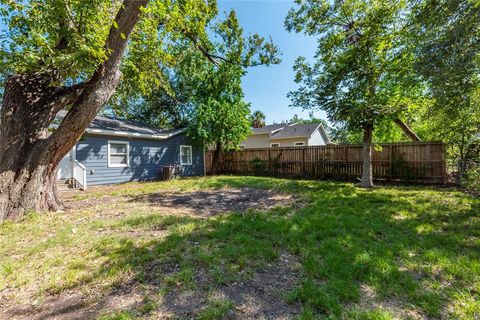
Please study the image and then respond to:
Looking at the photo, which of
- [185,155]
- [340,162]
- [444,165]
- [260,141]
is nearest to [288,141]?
[260,141]

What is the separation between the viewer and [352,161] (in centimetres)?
1069

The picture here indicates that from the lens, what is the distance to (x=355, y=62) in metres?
7.88

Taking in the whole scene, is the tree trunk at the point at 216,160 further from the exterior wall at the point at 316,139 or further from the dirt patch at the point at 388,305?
the dirt patch at the point at 388,305

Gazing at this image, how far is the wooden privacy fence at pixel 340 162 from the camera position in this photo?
8906mm

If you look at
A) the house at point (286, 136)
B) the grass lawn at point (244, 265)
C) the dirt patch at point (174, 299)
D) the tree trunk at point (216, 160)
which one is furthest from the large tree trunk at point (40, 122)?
the house at point (286, 136)

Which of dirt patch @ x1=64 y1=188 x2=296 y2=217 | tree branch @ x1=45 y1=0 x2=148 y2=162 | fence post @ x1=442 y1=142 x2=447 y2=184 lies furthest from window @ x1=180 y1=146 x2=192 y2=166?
fence post @ x1=442 y1=142 x2=447 y2=184

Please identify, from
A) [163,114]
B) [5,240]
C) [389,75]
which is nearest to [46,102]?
[5,240]

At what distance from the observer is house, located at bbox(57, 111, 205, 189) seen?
9570 mm

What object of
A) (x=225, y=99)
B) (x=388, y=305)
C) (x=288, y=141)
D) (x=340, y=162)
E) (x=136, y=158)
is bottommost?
(x=388, y=305)

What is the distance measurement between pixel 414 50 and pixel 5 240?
348 inches

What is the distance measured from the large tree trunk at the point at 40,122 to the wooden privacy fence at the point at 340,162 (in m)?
9.31

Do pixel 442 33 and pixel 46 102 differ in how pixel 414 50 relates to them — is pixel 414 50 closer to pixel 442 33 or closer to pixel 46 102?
pixel 442 33

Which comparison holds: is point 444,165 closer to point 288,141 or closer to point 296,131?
point 288,141

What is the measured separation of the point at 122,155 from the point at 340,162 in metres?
10.5
